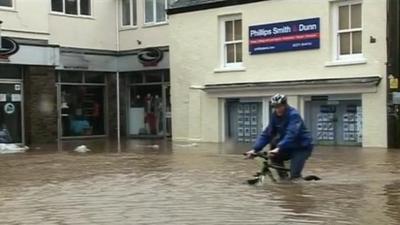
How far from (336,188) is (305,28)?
518 inches

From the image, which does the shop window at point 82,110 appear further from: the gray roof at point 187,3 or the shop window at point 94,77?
the gray roof at point 187,3

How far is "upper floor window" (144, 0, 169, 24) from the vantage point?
30891 mm

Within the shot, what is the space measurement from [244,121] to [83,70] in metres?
8.98

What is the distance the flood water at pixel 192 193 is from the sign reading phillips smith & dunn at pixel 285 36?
6.73m

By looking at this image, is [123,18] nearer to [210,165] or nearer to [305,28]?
[305,28]

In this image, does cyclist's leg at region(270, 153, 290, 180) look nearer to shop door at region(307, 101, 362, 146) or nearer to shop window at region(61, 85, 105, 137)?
shop door at region(307, 101, 362, 146)

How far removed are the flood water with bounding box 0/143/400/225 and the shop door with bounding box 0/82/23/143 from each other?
967 cm

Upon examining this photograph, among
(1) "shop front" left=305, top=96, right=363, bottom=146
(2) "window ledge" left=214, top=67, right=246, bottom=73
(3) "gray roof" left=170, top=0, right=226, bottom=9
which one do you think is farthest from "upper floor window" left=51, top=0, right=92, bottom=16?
(1) "shop front" left=305, top=96, right=363, bottom=146

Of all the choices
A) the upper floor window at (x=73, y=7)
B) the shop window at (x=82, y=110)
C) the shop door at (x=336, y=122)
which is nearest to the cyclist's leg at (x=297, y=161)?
the shop door at (x=336, y=122)

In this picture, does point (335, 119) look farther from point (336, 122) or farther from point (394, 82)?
point (394, 82)

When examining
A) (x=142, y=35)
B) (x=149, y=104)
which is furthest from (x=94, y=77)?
(x=142, y=35)

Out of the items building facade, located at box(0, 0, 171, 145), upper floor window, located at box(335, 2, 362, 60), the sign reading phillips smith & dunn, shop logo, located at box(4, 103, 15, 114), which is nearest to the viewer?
upper floor window, located at box(335, 2, 362, 60)

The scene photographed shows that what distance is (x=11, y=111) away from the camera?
2683 cm

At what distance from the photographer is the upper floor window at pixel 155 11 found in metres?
30.9
